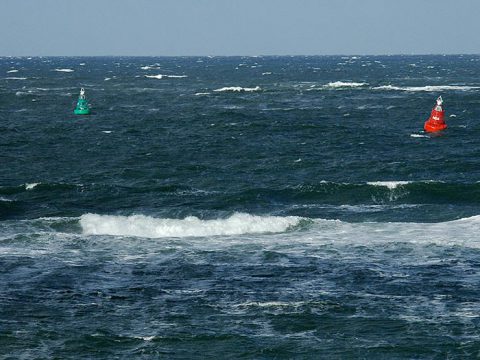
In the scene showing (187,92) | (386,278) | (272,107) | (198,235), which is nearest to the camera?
(386,278)

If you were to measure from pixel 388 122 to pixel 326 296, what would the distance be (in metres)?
52.6

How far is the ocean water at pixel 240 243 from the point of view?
22.8m

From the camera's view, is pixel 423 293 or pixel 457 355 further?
pixel 423 293

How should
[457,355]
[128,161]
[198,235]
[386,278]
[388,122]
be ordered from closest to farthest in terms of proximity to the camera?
[457,355] < [386,278] < [198,235] < [128,161] < [388,122]

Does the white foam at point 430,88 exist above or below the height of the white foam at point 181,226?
above

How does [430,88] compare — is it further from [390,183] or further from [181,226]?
[181,226]

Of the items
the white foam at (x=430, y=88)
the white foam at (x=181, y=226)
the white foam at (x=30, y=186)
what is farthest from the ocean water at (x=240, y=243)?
the white foam at (x=430, y=88)

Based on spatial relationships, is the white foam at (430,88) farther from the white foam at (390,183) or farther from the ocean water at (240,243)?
the white foam at (390,183)

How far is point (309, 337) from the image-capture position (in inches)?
899

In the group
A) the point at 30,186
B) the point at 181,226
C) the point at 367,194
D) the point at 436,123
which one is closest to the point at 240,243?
the point at 181,226

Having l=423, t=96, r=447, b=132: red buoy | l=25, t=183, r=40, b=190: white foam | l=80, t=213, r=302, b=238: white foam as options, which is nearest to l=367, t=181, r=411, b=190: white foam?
l=80, t=213, r=302, b=238: white foam

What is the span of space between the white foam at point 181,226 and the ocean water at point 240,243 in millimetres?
90

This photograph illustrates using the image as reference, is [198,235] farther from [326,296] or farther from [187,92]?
[187,92]

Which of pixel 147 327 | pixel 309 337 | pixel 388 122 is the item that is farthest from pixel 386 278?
pixel 388 122
